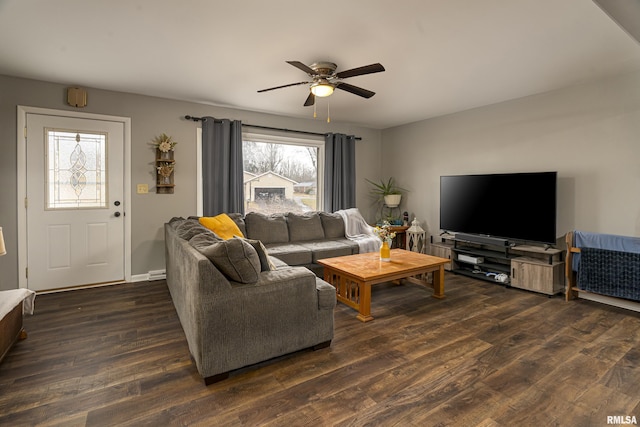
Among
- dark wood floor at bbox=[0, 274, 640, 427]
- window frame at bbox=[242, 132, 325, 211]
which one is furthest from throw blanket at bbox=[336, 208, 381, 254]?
dark wood floor at bbox=[0, 274, 640, 427]

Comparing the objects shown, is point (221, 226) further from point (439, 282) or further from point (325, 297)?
point (439, 282)

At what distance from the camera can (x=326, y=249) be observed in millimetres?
4379

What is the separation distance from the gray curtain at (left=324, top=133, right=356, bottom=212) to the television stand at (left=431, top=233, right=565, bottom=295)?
1.73 meters

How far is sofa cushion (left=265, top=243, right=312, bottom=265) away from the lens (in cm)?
407

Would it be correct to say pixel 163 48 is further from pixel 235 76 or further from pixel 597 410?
pixel 597 410

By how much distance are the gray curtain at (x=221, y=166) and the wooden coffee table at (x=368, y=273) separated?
1.94 metres

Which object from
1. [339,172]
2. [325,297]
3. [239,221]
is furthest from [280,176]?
[325,297]

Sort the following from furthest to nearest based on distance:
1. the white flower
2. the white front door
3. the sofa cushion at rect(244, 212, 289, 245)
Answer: the sofa cushion at rect(244, 212, 289, 245)
the white flower
the white front door

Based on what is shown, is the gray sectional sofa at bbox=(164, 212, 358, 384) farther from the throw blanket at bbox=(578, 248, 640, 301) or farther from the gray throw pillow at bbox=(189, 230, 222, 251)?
the throw blanket at bbox=(578, 248, 640, 301)

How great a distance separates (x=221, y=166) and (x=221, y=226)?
122cm

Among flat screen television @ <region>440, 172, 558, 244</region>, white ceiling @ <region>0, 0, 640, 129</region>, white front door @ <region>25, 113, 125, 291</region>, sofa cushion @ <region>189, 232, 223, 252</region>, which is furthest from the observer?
flat screen television @ <region>440, 172, 558, 244</region>

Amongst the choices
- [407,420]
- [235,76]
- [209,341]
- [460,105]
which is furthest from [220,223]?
[460,105]

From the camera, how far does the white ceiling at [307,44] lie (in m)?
2.27

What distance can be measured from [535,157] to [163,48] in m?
4.49
